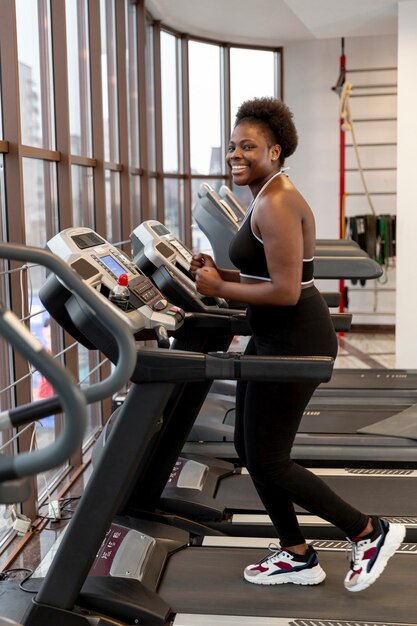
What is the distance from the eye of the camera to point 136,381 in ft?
7.02

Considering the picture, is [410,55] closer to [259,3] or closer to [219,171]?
[259,3]

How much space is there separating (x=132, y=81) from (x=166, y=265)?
4272mm

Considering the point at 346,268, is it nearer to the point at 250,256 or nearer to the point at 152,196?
the point at 250,256

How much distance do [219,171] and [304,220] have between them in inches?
276

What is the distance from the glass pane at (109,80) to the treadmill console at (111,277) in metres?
3.26

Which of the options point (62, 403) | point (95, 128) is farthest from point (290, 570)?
point (95, 128)

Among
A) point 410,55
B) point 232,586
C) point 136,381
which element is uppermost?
point 410,55

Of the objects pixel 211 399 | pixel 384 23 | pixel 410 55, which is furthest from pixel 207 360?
pixel 384 23

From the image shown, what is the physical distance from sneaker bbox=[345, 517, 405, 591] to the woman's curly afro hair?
3.81ft

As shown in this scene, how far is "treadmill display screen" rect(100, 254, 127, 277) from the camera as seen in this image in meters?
2.62

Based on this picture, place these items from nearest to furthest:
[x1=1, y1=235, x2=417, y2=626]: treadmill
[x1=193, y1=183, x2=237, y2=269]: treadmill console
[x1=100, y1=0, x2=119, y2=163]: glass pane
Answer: [x1=1, y1=235, x2=417, y2=626]: treadmill, [x1=193, y1=183, x2=237, y2=269]: treadmill console, [x1=100, y1=0, x2=119, y2=163]: glass pane

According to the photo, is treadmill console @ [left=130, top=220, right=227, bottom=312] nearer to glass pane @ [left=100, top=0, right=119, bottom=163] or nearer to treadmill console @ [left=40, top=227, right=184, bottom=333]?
treadmill console @ [left=40, top=227, right=184, bottom=333]

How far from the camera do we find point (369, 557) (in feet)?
7.82

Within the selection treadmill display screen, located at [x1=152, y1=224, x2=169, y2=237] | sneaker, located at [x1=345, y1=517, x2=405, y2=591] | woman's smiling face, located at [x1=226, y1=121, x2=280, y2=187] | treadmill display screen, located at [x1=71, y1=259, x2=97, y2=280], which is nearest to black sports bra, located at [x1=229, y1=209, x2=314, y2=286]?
woman's smiling face, located at [x1=226, y1=121, x2=280, y2=187]
